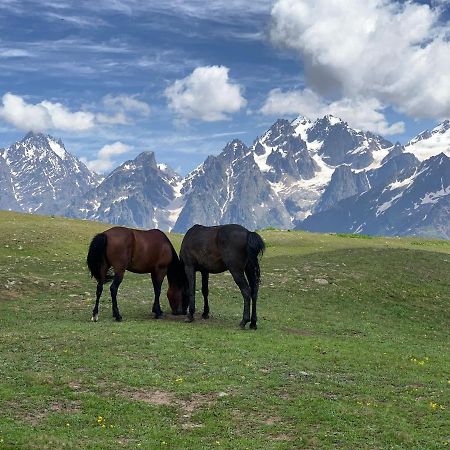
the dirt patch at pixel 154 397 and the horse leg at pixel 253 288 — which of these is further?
the horse leg at pixel 253 288

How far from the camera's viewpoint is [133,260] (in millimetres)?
25875

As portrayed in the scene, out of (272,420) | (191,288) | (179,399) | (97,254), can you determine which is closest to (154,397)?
(179,399)

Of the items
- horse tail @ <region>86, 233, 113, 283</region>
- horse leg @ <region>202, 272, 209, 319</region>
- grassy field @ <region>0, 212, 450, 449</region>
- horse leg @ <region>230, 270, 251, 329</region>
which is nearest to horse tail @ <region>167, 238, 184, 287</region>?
horse leg @ <region>202, 272, 209, 319</region>

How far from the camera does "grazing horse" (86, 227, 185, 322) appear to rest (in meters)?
25.0

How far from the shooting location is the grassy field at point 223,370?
538 inches

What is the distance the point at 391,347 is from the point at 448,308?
43.1 ft

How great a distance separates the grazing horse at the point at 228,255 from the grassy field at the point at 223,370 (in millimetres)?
1883

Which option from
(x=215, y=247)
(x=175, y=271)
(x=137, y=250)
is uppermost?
(x=215, y=247)

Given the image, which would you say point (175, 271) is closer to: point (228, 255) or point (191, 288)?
point (191, 288)

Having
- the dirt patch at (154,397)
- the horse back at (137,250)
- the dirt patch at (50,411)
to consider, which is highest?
the horse back at (137,250)

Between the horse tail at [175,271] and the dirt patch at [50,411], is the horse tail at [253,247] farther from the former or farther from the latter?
the dirt patch at [50,411]

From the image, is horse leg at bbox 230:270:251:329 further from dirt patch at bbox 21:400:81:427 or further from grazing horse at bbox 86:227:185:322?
dirt patch at bbox 21:400:81:427

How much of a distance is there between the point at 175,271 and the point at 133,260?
2381mm

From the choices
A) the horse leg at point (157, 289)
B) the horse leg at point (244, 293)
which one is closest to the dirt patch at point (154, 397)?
the horse leg at point (244, 293)
